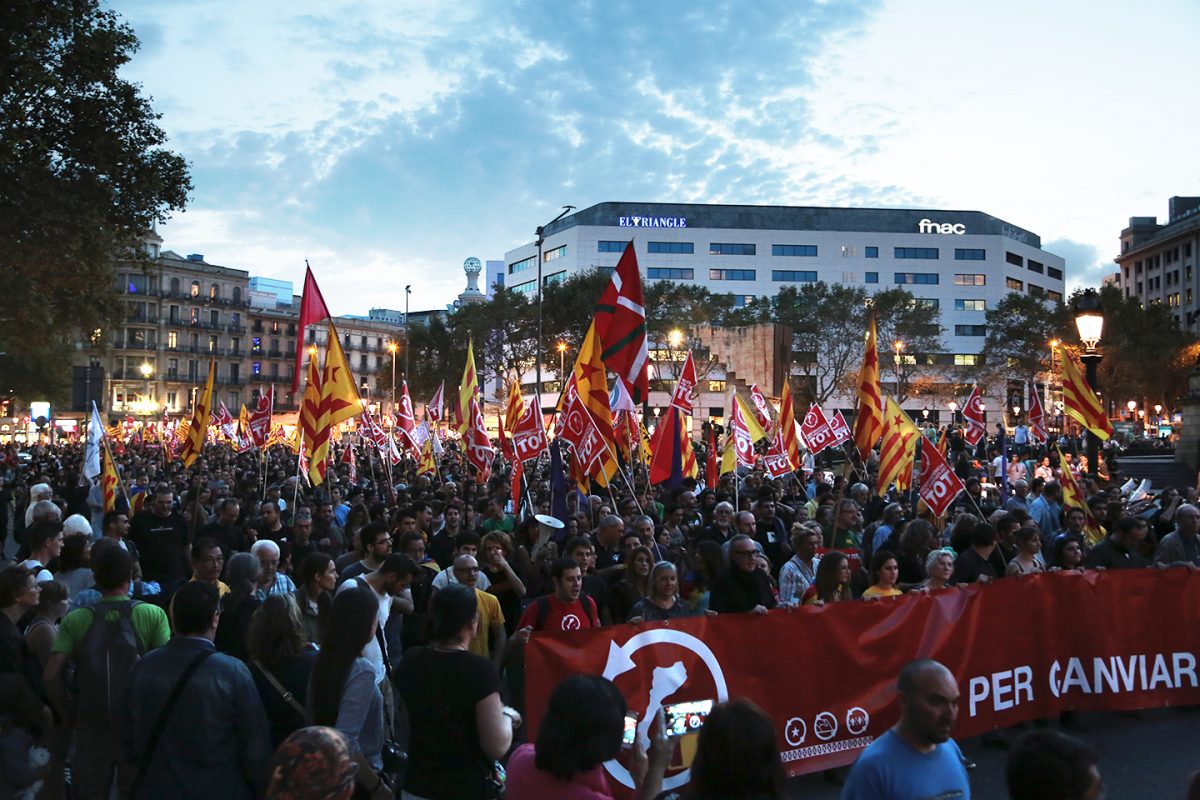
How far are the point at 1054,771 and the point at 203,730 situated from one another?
2968 mm

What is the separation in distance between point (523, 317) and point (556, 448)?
141 feet

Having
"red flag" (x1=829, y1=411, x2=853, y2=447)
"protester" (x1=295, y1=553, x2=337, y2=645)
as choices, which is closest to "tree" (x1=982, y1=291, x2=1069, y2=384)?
"red flag" (x1=829, y1=411, x2=853, y2=447)

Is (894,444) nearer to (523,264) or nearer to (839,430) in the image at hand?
(839,430)

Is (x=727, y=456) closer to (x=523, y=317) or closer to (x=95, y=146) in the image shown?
(x=95, y=146)

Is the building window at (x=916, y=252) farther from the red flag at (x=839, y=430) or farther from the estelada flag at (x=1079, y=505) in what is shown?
the estelada flag at (x=1079, y=505)

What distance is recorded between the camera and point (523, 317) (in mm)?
55156

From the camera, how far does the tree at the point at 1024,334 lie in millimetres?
58312

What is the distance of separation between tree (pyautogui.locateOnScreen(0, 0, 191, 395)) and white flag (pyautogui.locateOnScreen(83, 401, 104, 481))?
4.60 metres

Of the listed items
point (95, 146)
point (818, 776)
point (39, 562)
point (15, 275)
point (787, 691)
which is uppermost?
point (95, 146)

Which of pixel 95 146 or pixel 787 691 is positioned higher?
pixel 95 146

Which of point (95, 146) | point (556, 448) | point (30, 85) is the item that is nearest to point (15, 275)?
point (95, 146)

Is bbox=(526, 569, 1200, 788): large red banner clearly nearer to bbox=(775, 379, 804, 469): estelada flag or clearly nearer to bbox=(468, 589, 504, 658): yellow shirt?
bbox=(468, 589, 504, 658): yellow shirt

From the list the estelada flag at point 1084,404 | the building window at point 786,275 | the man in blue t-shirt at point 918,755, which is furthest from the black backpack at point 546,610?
the building window at point 786,275

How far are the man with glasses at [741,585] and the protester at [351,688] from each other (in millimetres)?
3699
